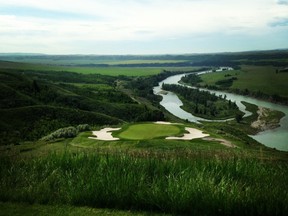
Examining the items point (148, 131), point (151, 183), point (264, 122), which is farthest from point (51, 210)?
point (264, 122)

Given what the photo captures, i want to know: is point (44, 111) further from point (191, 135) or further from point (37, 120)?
point (191, 135)

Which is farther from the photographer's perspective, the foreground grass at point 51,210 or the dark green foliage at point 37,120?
A: the dark green foliage at point 37,120

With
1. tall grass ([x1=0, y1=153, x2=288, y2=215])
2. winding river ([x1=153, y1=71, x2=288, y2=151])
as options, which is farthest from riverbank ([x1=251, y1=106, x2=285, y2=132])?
tall grass ([x1=0, y1=153, x2=288, y2=215])

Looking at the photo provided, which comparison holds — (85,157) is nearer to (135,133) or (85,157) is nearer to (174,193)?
(174,193)

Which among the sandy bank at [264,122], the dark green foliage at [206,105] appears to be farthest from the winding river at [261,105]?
the dark green foliage at [206,105]

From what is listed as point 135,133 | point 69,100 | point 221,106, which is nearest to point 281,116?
point 221,106

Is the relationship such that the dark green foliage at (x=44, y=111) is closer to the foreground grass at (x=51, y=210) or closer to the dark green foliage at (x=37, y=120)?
the dark green foliage at (x=37, y=120)
